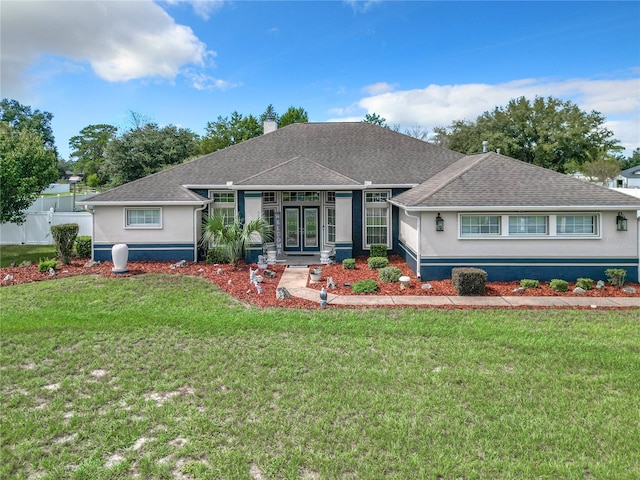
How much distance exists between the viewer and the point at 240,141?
43.5 meters

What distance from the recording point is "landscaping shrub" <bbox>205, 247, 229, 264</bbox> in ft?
48.8

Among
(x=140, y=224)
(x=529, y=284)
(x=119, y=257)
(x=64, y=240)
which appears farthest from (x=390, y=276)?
(x=64, y=240)

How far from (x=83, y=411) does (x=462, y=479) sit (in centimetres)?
449

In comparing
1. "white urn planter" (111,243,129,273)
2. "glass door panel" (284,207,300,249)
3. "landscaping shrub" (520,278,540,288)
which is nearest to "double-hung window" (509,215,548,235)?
"landscaping shrub" (520,278,540,288)

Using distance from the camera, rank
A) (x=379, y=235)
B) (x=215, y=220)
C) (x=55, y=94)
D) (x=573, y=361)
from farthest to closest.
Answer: (x=379, y=235)
(x=55, y=94)
(x=215, y=220)
(x=573, y=361)

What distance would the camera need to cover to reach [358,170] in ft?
56.4

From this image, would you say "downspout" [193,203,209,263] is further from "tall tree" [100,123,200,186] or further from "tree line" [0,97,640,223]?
"tall tree" [100,123,200,186]

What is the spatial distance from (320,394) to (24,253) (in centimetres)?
1859

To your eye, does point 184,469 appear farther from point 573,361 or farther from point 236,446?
point 573,361

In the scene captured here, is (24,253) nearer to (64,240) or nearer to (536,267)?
(64,240)

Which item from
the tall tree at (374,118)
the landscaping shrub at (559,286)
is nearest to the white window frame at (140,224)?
the landscaping shrub at (559,286)

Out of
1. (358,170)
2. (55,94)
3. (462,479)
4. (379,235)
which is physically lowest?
(462,479)

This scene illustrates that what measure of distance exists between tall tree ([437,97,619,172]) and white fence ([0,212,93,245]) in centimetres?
3604

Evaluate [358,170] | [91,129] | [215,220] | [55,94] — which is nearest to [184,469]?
[215,220]
